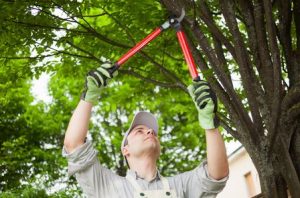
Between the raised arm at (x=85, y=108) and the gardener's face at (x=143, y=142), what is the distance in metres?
0.40

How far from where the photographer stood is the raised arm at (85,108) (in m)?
2.48

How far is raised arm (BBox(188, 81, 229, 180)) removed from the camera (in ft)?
7.72

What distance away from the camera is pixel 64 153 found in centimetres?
254

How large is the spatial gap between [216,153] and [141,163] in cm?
51

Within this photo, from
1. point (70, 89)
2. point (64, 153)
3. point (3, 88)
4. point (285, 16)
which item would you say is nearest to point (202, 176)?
point (64, 153)

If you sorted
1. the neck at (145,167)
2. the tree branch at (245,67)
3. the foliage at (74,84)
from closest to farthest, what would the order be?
1. the neck at (145,167)
2. the tree branch at (245,67)
3. the foliage at (74,84)

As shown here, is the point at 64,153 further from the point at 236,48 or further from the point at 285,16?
the point at 285,16

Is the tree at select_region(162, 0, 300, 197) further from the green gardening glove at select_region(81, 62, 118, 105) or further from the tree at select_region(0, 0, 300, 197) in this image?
the green gardening glove at select_region(81, 62, 118, 105)

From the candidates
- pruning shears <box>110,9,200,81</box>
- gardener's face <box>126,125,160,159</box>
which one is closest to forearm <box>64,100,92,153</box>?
pruning shears <box>110,9,200,81</box>

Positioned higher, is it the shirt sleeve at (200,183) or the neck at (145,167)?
the neck at (145,167)

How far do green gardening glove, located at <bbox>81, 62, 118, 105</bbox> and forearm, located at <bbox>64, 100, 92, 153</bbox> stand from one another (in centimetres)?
5

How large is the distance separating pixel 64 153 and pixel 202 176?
2.65ft

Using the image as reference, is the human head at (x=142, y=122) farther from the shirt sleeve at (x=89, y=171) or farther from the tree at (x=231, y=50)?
the tree at (x=231, y=50)

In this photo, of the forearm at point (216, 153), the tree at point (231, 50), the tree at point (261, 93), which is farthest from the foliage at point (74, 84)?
the forearm at point (216, 153)
